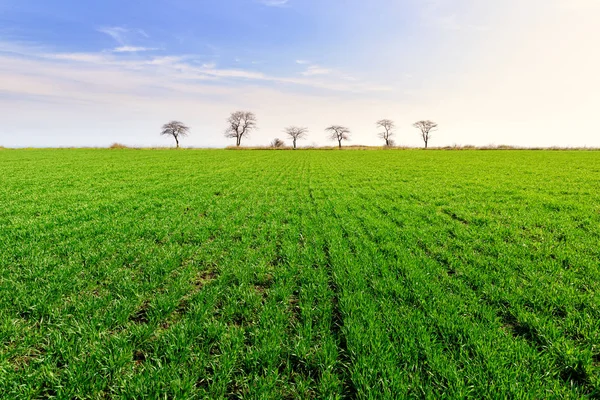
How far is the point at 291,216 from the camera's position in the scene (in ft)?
35.2

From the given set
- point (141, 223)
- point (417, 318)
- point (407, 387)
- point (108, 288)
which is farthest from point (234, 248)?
point (407, 387)

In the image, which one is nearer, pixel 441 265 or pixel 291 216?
pixel 441 265

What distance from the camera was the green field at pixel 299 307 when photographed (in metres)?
3.09

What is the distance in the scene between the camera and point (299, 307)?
457 cm

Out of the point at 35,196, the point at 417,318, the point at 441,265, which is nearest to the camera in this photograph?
the point at 417,318

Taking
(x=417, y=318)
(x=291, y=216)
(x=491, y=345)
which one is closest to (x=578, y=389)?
Answer: (x=491, y=345)

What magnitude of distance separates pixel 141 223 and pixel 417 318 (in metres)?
8.82

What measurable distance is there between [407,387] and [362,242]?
4837 millimetres

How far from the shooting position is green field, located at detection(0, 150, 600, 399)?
3.09 meters

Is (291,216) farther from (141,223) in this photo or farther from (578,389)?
(578,389)

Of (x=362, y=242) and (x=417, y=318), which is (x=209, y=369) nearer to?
(x=417, y=318)

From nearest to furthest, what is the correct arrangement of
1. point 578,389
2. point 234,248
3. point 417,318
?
point 578,389
point 417,318
point 234,248

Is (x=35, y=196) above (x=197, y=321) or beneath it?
above

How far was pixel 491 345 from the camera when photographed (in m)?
3.54
